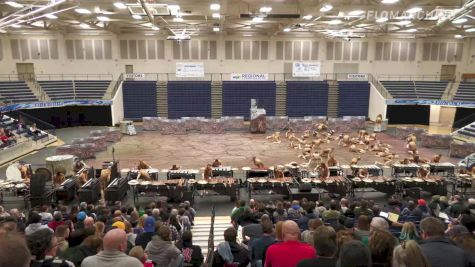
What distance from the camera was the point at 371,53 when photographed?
39.0 metres

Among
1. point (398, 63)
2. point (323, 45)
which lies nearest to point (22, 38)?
point (323, 45)

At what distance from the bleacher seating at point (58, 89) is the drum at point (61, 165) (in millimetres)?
17621

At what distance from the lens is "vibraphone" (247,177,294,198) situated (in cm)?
1517

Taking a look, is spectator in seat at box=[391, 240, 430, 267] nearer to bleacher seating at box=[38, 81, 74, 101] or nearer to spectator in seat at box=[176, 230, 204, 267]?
spectator in seat at box=[176, 230, 204, 267]

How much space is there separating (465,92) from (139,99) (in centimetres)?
3182

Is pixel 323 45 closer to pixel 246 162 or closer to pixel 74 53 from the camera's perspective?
pixel 246 162

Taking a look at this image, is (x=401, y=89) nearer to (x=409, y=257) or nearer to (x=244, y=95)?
(x=244, y=95)

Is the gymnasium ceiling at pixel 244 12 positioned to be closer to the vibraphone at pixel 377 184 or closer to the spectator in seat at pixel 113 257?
the vibraphone at pixel 377 184

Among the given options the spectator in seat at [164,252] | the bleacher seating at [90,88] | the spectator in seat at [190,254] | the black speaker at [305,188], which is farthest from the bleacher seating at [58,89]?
the spectator in seat at [164,252]

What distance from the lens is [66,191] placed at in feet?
48.7

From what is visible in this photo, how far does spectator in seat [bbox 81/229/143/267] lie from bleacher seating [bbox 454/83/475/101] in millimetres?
37734

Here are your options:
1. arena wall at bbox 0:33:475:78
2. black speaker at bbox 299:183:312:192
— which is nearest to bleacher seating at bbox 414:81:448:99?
arena wall at bbox 0:33:475:78

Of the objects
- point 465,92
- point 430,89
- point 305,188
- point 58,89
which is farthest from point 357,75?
point 58,89

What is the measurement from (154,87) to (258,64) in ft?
36.4
